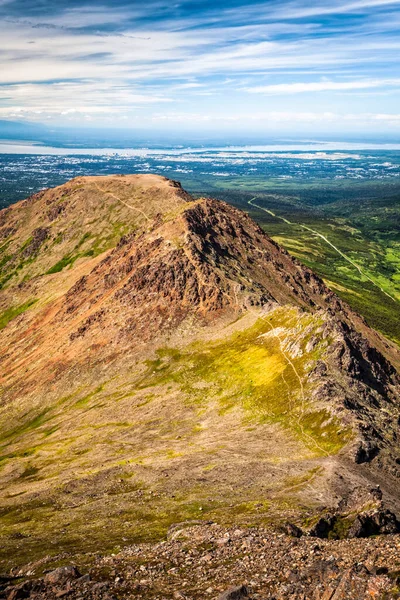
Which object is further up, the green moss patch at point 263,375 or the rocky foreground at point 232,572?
the rocky foreground at point 232,572

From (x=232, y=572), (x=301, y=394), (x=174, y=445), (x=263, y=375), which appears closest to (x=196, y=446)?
(x=174, y=445)

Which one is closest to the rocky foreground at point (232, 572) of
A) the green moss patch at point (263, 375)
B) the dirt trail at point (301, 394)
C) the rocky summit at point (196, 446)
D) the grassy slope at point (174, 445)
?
the rocky summit at point (196, 446)

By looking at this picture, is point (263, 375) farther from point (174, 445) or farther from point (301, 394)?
point (174, 445)

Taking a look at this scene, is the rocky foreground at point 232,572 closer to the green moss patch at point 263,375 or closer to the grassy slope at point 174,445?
the grassy slope at point 174,445

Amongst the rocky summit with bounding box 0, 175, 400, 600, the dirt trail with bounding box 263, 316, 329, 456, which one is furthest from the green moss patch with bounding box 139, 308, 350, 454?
the rocky summit with bounding box 0, 175, 400, 600

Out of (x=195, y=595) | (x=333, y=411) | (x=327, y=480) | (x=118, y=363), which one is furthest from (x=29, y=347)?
(x=195, y=595)

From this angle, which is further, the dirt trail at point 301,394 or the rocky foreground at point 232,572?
the dirt trail at point 301,394
